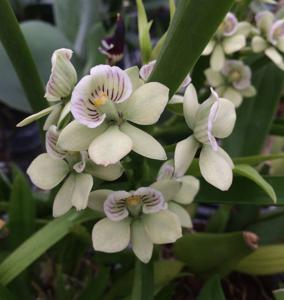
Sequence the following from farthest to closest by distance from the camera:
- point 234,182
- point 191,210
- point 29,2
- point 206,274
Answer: point 29,2 < point 191,210 < point 206,274 < point 234,182

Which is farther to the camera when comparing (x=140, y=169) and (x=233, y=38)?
(x=233, y=38)

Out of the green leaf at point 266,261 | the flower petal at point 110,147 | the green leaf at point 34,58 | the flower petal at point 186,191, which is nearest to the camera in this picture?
the flower petal at point 110,147

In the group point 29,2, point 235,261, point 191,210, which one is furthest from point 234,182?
point 29,2

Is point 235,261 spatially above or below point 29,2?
below

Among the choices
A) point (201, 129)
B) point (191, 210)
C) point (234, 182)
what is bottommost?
point (191, 210)

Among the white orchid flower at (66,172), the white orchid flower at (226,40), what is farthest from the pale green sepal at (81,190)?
the white orchid flower at (226,40)

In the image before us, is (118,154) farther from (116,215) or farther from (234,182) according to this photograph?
(234,182)

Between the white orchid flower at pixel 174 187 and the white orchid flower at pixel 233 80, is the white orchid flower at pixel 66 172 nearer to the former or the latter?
the white orchid flower at pixel 174 187

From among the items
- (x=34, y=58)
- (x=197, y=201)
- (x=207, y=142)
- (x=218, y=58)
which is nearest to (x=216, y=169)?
(x=207, y=142)
